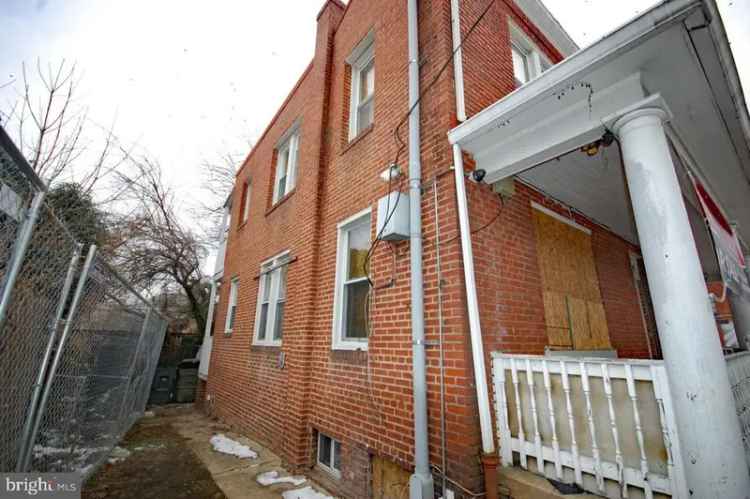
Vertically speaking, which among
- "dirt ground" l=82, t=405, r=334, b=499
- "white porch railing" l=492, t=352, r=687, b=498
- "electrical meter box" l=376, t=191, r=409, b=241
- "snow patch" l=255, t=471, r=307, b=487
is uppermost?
"electrical meter box" l=376, t=191, r=409, b=241

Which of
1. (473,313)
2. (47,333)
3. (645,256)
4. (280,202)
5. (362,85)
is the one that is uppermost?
(362,85)

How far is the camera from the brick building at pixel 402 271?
127 inches

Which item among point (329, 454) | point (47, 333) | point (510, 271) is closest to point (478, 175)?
point (510, 271)

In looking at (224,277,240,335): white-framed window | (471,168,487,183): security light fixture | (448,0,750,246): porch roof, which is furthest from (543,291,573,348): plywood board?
(224,277,240,335): white-framed window

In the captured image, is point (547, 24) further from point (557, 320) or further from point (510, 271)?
point (557, 320)

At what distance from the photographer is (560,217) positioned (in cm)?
475

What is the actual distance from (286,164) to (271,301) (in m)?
3.53

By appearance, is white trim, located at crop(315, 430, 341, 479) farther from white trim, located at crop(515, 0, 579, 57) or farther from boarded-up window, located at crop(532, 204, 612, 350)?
white trim, located at crop(515, 0, 579, 57)

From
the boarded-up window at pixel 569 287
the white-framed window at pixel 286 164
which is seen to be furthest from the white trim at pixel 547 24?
the white-framed window at pixel 286 164

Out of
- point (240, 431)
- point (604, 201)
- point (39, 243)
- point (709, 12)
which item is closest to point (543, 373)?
point (709, 12)

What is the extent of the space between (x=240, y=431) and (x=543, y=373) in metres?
6.25

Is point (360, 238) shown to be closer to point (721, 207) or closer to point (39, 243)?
point (39, 243)

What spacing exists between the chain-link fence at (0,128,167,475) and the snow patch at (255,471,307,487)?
80.0 inches

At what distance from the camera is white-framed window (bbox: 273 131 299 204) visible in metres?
7.56
